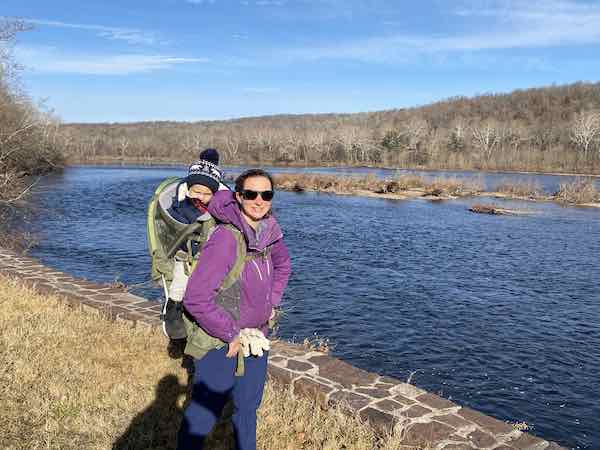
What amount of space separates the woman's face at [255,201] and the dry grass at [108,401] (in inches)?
79.6

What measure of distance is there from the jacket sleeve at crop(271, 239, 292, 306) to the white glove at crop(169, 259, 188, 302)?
93 centimetres

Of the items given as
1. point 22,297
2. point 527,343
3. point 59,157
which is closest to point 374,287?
point 527,343

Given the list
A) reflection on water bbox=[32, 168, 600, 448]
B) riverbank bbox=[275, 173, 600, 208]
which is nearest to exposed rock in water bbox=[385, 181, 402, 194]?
riverbank bbox=[275, 173, 600, 208]

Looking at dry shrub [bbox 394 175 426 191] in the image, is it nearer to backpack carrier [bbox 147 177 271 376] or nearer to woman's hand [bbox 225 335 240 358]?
backpack carrier [bbox 147 177 271 376]

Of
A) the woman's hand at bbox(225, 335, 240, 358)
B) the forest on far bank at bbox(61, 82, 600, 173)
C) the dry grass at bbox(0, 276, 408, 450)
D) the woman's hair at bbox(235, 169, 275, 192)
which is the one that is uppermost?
the forest on far bank at bbox(61, 82, 600, 173)

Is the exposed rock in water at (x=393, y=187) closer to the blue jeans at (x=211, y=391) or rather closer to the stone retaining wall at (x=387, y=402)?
the stone retaining wall at (x=387, y=402)

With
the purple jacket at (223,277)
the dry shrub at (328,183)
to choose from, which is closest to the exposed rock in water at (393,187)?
the dry shrub at (328,183)

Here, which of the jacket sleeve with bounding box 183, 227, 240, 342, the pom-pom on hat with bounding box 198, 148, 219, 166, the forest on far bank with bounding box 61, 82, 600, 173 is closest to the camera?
the jacket sleeve with bounding box 183, 227, 240, 342

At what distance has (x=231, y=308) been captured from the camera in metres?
2.73

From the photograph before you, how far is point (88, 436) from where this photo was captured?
3725 millimetres

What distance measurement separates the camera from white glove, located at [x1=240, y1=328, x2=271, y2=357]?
8.70 feet

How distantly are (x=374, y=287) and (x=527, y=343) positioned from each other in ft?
13.6

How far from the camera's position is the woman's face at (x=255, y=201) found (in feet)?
9.04

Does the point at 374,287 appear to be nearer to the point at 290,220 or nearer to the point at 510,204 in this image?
the point at 290,220
